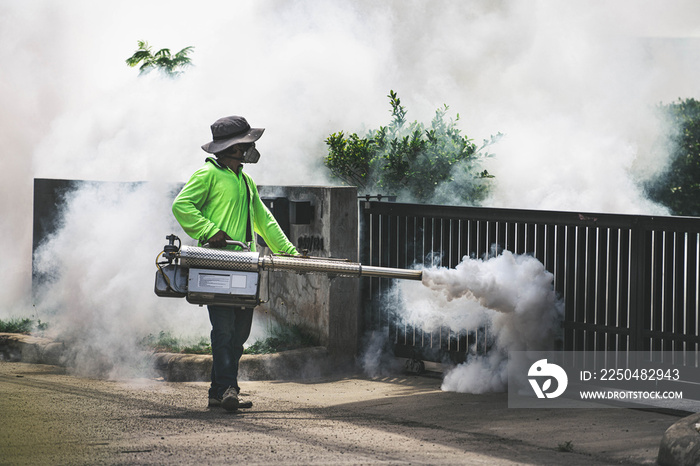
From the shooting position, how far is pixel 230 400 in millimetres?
6789

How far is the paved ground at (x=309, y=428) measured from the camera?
539 cm

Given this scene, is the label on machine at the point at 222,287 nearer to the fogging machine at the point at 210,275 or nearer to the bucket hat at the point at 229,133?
the fogging machine at the point at 210,275

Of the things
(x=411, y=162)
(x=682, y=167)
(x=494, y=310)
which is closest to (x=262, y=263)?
(x=494, y=310)

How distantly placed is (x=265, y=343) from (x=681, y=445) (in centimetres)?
492

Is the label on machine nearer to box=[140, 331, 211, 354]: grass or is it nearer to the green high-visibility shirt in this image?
the green high-visibility shirt

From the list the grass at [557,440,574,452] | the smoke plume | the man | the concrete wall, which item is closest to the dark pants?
the man

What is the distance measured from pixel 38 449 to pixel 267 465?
144cm

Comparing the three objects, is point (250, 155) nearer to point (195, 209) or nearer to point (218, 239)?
point (195, 209)

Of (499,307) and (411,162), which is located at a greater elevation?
(411,162)

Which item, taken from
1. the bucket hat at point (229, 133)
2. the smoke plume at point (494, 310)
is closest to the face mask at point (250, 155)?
the bucket hat at point (229, 133)

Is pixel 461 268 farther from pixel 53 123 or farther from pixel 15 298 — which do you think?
pixel 53 123

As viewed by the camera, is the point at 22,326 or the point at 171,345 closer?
the point at 171,345

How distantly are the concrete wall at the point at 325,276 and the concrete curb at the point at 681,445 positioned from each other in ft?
13.6

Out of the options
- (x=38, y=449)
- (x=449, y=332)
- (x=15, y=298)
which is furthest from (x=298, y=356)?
Answer: (x=15, y=298)
